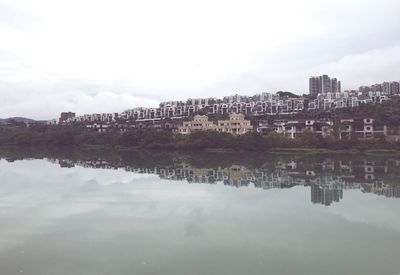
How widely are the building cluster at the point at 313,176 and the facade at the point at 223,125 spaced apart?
58.1 feet

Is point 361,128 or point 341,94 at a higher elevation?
point 341,94

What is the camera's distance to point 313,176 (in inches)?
661

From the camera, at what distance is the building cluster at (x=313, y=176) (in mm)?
13430

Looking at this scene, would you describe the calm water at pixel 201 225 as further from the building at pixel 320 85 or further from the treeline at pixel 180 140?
the building at pixel 320 85

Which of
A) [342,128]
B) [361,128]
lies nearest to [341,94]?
[361,128]

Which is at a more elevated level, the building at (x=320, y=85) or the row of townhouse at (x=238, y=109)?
the building at (x=320, y=85)

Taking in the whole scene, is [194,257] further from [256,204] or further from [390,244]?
[256,204]

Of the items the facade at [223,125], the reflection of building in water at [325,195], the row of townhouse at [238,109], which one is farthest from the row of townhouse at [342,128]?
the reflection of building in water at [325,195]

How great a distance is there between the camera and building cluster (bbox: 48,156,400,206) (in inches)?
529

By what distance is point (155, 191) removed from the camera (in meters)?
13.2

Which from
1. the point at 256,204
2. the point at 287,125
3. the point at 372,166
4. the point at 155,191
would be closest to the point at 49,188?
the point at 155,191

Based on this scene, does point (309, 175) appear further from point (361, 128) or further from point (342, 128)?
point (361, 128)

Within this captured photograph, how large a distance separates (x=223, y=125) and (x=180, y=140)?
7615 mm

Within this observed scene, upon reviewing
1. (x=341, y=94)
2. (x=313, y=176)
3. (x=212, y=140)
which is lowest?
(x=313, y=176)
